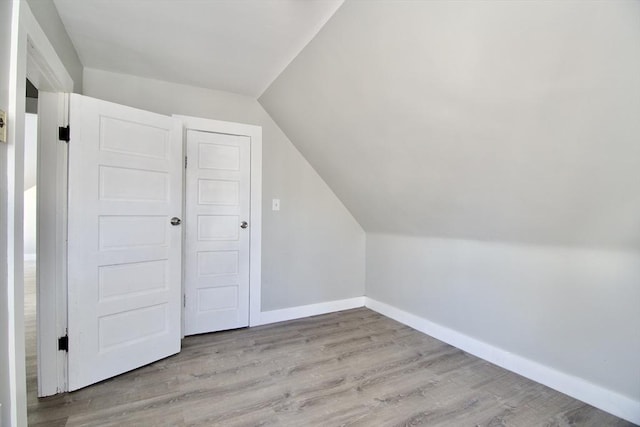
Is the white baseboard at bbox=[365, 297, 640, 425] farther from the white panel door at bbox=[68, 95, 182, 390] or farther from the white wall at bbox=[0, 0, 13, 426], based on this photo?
the white wall at bbox=[0, 0, 13, 426]

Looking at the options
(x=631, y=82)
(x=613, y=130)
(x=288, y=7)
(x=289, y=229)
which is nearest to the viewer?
(x=631, y=82)

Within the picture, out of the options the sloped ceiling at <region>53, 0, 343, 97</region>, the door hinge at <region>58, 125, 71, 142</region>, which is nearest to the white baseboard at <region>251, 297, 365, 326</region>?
the door hinge at <region>58, 125, 71, 142</region>

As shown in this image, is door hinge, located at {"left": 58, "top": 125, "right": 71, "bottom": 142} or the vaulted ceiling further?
door hinge, located at {"left": 58, "top": 125, "right": 71, "bottom": 142}

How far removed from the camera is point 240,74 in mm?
2512

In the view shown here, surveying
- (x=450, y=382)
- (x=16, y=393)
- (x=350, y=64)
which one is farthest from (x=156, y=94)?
(x=450, y=382)

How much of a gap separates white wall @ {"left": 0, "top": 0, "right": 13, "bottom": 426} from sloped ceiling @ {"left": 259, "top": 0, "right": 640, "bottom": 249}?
1.47 metres

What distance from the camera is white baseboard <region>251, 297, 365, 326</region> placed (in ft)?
10.1

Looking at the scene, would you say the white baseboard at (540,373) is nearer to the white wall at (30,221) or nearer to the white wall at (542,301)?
the white wall at (542,301)

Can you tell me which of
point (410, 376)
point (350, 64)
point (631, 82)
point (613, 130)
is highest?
point (350, 64)

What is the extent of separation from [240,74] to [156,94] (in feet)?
2.49

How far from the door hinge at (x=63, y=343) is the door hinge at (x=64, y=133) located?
1.21 meters

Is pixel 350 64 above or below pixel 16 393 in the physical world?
above


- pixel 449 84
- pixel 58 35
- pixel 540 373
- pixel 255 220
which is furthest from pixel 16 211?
pixel 540 373

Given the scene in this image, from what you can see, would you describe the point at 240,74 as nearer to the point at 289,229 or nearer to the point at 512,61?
the point at 289,229
